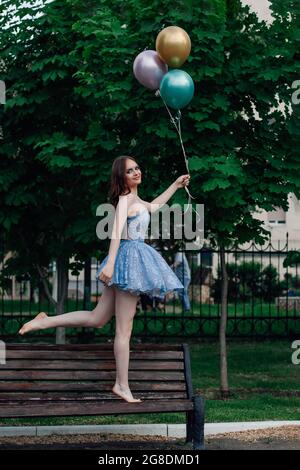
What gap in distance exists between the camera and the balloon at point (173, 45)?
8.17 m

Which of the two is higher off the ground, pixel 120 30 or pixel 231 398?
pixel 120 30

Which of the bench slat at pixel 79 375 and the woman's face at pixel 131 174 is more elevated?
the woman's face at pixel 131 174

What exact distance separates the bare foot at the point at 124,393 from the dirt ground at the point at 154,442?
49 centimetres

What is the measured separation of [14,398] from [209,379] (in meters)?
4.95

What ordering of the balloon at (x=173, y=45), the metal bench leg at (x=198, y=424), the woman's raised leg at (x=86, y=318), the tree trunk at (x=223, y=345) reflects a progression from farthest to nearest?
the tree trunk at (x=223, y=345) < the balloon at (x=173, y=45) < the woman's raised leg at (x=86, y=318) < the metal bench leg at (x=198, y=424)

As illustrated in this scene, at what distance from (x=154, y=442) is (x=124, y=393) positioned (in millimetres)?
733

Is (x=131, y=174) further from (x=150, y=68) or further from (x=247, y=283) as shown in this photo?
(x=247, y=283)

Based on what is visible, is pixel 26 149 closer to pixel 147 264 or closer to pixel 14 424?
pixel 14 424

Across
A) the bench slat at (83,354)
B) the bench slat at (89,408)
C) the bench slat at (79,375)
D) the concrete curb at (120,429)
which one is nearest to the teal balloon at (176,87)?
Result: the bench slat at (83,354)

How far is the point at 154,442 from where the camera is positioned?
7.75 meters

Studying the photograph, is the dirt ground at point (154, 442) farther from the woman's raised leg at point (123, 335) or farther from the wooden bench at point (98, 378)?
the woman's raised leg at point (123, 335)

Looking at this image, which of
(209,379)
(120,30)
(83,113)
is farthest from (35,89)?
(209,379)

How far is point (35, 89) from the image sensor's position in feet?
39.4

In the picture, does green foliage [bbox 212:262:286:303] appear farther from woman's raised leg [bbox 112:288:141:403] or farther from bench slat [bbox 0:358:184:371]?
woman's raised leg [bbox 112:288:141:403]
